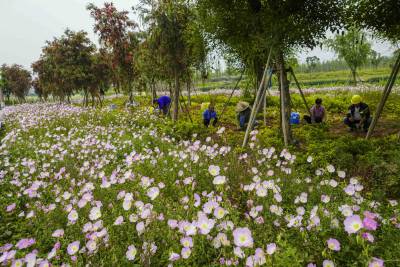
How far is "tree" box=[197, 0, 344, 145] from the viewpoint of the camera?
24.2 feet

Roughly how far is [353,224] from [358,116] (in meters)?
8.45

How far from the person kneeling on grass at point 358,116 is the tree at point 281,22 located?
2.91m

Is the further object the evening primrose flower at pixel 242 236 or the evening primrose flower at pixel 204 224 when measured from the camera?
the evening primrose flower at pixel 204 224

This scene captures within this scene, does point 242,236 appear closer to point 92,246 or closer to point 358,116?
point 92,246

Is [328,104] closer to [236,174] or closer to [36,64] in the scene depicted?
[236,174]

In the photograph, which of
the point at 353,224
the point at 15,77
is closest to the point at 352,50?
the point at 353,224

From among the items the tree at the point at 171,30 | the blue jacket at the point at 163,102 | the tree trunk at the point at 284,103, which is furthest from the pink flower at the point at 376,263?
the blue jacket at the point at 163,102

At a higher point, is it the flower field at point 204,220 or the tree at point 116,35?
the tree at point 116,35

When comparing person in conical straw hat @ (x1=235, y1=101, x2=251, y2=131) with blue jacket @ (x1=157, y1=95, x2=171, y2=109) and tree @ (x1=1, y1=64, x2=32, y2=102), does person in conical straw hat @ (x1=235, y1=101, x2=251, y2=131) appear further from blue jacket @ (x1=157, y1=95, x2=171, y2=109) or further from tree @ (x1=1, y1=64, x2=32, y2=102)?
tree @ (x1=1, y1=64, x2=32, y2=102)

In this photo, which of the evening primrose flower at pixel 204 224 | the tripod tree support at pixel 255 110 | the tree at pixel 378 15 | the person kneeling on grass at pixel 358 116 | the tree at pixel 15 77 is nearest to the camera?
the evening primrose flower at pixel 204 224

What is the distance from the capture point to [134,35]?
19781mm

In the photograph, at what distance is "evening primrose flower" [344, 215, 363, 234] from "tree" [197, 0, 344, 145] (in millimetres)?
5742

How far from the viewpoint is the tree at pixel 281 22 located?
738cm

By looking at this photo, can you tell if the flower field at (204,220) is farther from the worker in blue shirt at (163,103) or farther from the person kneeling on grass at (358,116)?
the worker in blue shirt at (163,103)
